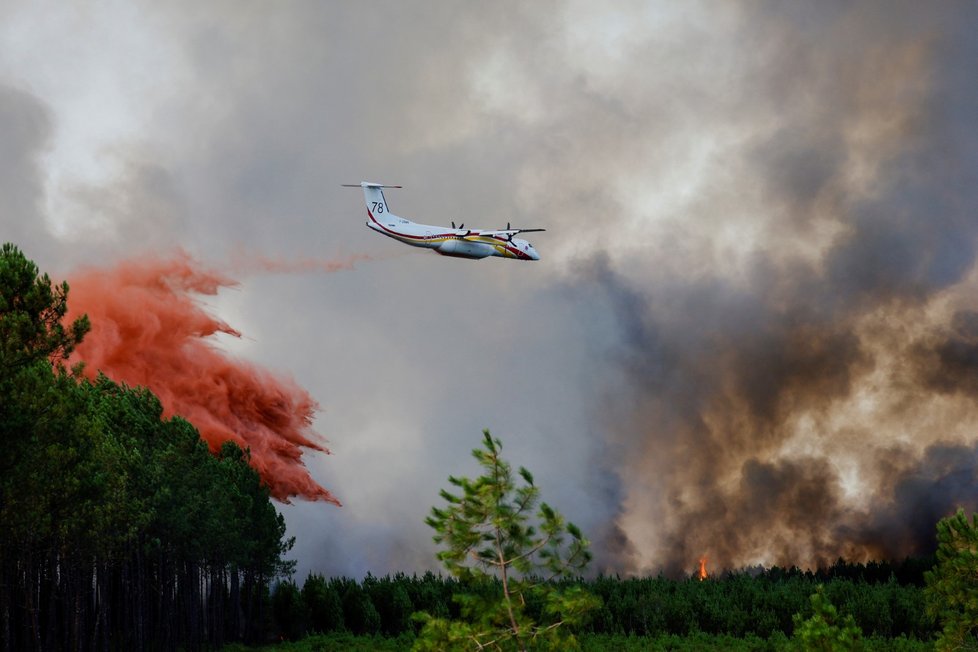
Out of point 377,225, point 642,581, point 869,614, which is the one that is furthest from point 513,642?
point 377,225

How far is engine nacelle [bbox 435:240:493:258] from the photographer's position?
84.2 metres

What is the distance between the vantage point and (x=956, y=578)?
2750 cm

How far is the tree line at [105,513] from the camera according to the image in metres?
34.3

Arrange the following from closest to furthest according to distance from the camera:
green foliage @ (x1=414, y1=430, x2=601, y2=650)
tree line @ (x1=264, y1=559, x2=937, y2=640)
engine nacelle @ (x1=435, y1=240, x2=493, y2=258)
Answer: green foliage @ (x1=414, y1=430, x2=601, y2=650) → tree line @ (x1=264, y1=559, x2=937, y2=640) → engine nacelle @ (x1=435, y1=240, x2=493, y2=258)

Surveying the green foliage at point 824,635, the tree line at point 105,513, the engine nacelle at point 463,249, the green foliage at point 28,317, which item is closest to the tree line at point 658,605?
the tree line at point 105,513

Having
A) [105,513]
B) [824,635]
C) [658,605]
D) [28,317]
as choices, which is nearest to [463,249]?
[658,605]

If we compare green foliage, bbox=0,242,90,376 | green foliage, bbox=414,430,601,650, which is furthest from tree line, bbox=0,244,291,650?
green foliage, bbox=414,430,601,650

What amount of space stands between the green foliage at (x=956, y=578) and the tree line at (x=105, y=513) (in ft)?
95.8

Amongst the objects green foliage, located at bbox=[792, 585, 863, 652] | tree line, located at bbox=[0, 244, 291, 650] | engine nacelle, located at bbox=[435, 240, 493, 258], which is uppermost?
engine nacelle, located at bbox=[435, 240, 493, 258]

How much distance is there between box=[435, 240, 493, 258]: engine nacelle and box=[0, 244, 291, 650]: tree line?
23.8 metres

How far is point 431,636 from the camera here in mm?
23844

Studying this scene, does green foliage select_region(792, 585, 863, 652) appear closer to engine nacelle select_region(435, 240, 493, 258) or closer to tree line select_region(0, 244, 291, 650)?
tree line select_region(0, 244, 291, 650)

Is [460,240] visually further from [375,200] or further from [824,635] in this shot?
[824,635]

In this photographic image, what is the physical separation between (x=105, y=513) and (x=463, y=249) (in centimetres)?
4696
